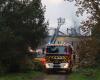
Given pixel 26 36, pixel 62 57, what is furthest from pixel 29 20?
pixel 62 57

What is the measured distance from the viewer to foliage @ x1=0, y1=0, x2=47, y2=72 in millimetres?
42219

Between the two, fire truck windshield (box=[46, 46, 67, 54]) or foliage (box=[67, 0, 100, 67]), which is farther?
fire truck windshield (box=[46, 46, 67, 54])

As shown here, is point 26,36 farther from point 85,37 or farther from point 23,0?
point 85,37

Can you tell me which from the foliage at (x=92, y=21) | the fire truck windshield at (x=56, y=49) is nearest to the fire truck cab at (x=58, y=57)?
the fire truck windshield at (x=56, y=49)

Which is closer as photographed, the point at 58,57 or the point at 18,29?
the point at 18,29

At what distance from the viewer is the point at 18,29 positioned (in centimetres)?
4425

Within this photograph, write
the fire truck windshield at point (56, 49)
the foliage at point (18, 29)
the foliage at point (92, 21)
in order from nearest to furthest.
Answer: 1. the foliage at point (92, 21)
2. the foliage at point (18, 29)
3. the fire truck windshield at point (56, 49)

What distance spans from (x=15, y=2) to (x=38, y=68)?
1066 cm

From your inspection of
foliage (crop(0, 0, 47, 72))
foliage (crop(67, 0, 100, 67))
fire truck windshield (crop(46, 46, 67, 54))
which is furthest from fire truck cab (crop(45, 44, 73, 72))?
foliage (crop(67, 0, 100, 67))

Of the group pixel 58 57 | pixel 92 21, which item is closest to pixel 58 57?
pixel 58 57

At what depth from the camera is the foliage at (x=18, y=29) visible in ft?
139

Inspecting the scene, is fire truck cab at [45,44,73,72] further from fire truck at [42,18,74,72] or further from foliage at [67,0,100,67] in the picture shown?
foliage at [67,0,100,67]

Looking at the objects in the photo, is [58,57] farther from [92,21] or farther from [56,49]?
[92,21]

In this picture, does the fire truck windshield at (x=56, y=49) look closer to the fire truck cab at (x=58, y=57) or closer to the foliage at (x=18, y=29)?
the fire truck cab at (x=58, y=57)
